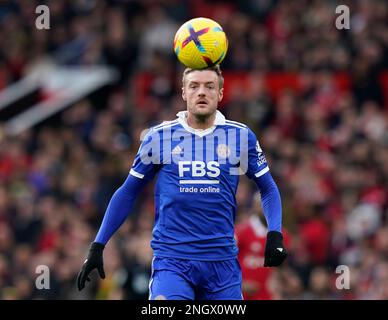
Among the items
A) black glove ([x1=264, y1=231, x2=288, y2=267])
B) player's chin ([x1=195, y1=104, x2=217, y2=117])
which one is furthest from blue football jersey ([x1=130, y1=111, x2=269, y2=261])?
black glove ([x1=264, y1=231, x2=288, y2=267])

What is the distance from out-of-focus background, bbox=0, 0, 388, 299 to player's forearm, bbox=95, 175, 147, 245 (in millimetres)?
4163

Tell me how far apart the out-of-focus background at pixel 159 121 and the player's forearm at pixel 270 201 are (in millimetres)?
3916

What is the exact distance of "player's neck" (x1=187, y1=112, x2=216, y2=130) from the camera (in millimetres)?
9023

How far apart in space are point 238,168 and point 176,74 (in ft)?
37.7

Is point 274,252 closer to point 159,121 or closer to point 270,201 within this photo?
point 270,201

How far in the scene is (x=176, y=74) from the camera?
67.0 ft

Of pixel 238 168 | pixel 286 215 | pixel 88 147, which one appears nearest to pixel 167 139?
pixel 238 168

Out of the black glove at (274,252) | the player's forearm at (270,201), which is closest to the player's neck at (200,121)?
the player's forearm at (270,201)

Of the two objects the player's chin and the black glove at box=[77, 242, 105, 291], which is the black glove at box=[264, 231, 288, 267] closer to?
the player's chin

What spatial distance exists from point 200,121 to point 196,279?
44.8 inches

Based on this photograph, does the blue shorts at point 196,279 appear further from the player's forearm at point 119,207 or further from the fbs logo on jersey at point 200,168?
the fbs logo on jersey at point 200,168

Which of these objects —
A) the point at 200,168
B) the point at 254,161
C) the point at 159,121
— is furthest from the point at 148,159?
the point at 159,121

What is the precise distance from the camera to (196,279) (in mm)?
8805
